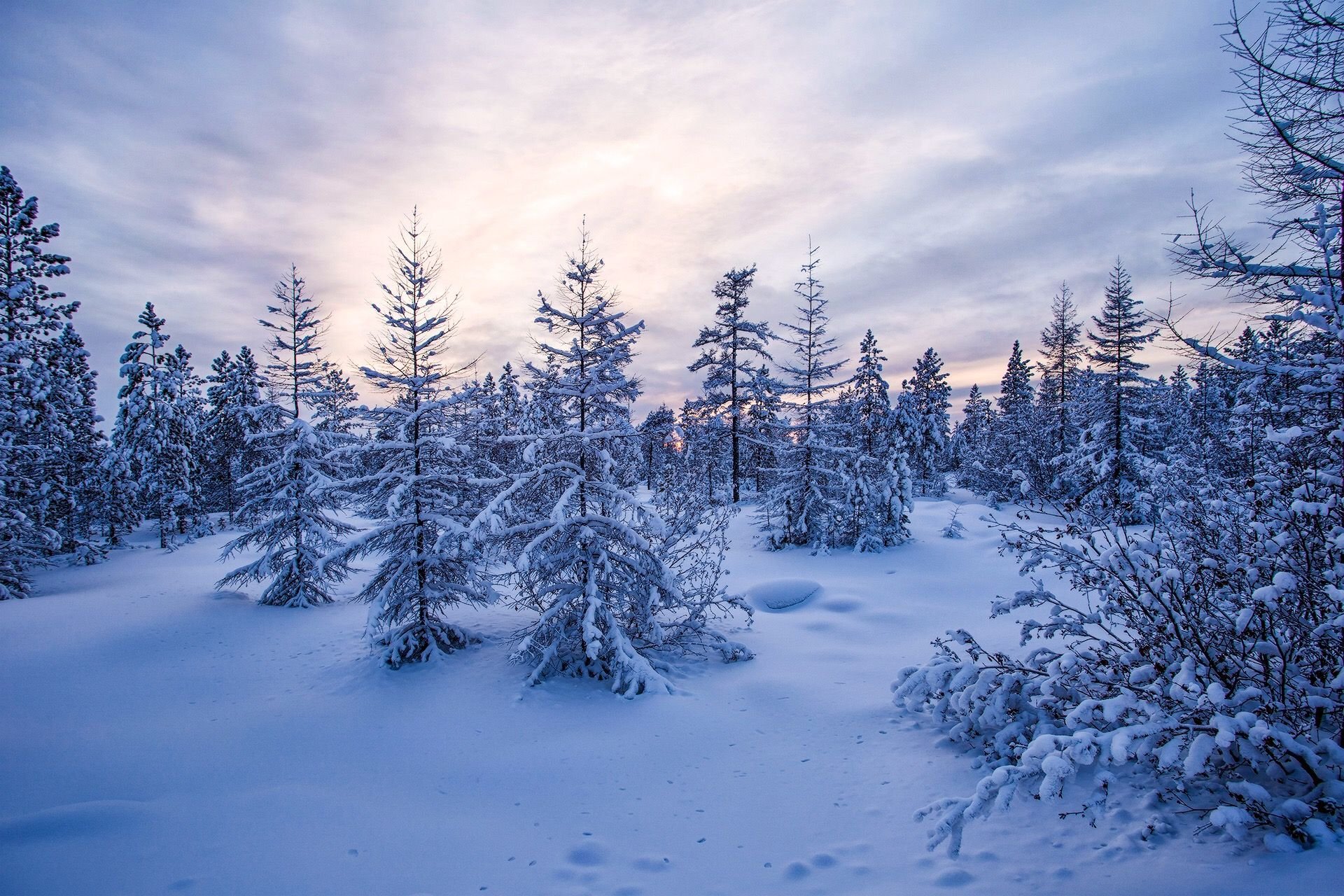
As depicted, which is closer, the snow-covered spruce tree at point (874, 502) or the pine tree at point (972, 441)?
the snow-covered spruce tree at point (874, 502)

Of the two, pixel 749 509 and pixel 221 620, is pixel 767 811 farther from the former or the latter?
pixel 749 509

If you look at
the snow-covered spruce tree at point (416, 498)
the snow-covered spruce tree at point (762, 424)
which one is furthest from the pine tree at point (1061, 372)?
the snow-covered spruce tree at point (416, 498)

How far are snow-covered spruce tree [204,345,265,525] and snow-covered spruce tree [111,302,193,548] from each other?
3.31 m

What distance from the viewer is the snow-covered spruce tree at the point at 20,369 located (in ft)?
60.0

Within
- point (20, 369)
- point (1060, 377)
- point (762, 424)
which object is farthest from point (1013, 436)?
point (20, 369)

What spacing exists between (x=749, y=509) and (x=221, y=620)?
72.5 feet

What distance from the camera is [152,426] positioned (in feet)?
101

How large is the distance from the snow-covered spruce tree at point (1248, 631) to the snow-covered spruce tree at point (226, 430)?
39.8 meters

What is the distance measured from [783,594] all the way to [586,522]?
741 cm

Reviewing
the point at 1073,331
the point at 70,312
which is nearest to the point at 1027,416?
the point at 1073,331

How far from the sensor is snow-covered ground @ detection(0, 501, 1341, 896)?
5277 millimetres

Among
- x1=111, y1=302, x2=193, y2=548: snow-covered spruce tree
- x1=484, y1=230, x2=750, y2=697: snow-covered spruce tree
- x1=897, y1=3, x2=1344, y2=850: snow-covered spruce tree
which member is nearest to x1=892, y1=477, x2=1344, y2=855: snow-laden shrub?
x1=897, y1=3, x2=1344, y2=850: snow-covered spruce tree

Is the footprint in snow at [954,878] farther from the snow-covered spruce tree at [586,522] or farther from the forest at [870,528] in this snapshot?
the snow-covered spruce tree at [586,522]

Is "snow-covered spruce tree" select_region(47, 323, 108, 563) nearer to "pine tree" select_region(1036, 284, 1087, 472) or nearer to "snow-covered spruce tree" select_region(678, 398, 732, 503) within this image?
"snow-covered spruce tree" select_region(678, 398, 732, 503)
